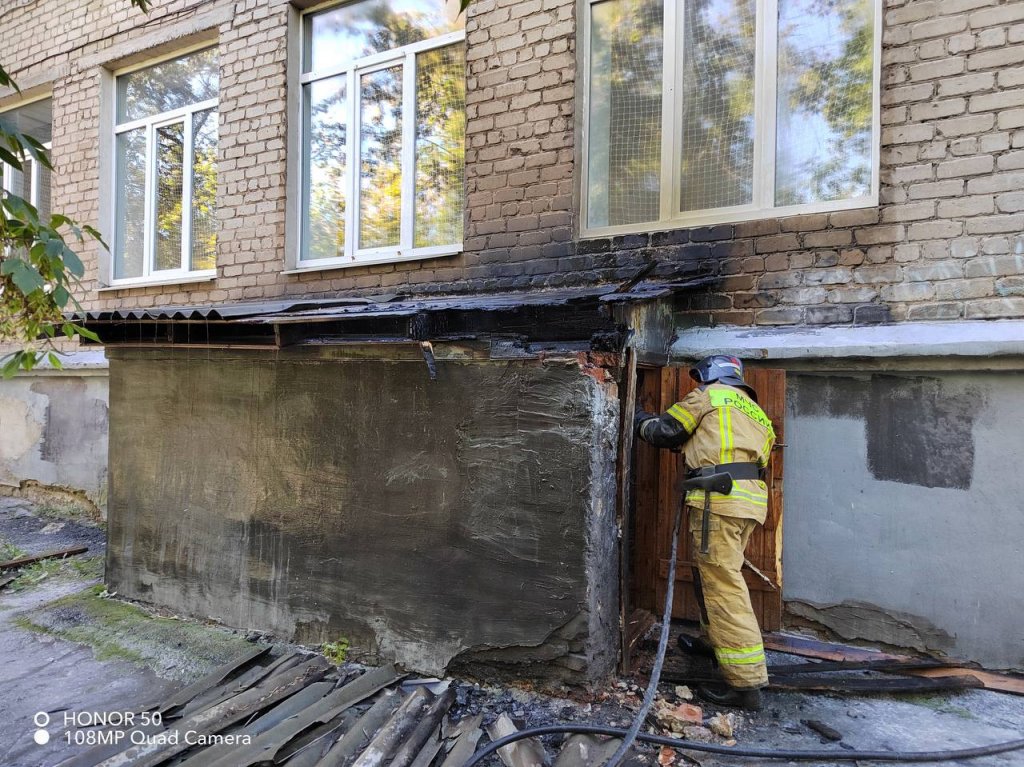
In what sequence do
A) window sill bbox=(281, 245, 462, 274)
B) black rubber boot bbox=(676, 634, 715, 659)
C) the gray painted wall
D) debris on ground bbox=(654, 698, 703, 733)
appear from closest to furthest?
debris on ground bbox=(654, 698, 703, 733), the gray painted wall, black rubber boot bbox=(676, 634, 715, 659), window sill bbox=(281, 245, 462, 274)

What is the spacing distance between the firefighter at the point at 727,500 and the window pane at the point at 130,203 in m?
6.21

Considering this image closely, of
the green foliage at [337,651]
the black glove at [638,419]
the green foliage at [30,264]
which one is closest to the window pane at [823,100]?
the black glove at [638,419]

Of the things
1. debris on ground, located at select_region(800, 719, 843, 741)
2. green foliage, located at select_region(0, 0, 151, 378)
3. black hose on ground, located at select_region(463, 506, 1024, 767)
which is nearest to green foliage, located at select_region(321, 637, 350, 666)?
black hose on ground, located at select_region(463, 506, 1024, 767)

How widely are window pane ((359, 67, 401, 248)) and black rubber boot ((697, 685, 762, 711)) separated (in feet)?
13.2

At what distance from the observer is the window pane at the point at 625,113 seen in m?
4.31

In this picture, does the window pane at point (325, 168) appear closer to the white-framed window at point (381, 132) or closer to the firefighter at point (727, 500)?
the white-framed window at point (381, 132)

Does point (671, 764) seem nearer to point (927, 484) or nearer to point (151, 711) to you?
point (927, 484)

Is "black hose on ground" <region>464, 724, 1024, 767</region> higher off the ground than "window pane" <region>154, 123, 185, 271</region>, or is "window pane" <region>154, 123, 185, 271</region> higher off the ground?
"window pane" <region>154, 123, 185, 271</region>

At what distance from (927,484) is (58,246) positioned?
4.12 metres

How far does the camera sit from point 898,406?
3.48m

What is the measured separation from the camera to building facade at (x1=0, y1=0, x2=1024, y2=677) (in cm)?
328

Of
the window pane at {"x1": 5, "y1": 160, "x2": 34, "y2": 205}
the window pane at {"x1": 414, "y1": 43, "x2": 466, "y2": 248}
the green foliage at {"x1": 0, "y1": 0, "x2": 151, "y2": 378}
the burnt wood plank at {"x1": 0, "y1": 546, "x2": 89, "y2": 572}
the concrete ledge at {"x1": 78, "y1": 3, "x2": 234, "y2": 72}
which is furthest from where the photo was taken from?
the window pane at {"x1": 5, "y1": 160, "x2": 34, "y2": 205}

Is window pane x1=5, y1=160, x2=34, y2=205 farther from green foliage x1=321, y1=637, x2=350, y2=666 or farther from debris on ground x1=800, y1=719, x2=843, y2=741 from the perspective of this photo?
debris on ground x1=800, y1=719, x2=843, y2=741

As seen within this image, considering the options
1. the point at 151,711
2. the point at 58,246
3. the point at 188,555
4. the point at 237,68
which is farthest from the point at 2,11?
the point at 151,711
